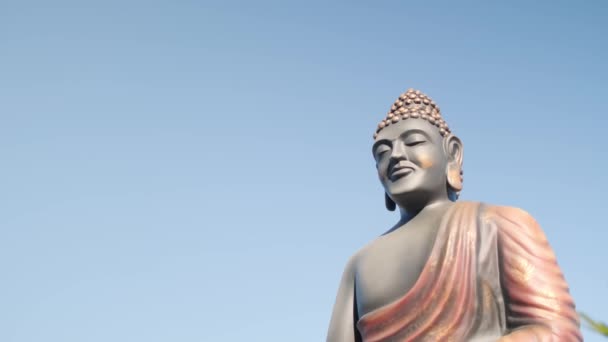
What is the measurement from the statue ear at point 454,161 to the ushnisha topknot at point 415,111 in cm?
9

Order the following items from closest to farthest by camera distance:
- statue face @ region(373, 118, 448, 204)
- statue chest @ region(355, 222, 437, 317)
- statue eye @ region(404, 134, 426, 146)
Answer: statue chest @ region(355, 222, 437, 317)
statue face @ region(373, 118, 448, 204)
statue eye @ region(404, 134, 426, 146)

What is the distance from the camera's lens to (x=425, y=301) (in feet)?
16.0

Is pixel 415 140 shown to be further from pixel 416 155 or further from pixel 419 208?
pixel 419 208

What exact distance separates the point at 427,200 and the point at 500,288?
104 centimetres

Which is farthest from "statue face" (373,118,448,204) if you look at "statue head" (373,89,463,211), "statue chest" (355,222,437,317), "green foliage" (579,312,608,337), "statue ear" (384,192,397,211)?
"green foliage" (579,312,608,337)

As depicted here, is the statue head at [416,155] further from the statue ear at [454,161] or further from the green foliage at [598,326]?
the green foliage at [598,326]

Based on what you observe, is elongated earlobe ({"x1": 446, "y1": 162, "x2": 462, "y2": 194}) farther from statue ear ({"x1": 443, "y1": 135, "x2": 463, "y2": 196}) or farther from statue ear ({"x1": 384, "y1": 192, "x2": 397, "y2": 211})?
statue ear ({"x1": 384, "y1": 192, "x2": 397, "y2": 211})

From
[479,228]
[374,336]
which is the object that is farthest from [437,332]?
[479,228]

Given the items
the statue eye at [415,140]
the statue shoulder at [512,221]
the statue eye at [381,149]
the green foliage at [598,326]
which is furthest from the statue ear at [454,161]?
the green foliage at [598,326]

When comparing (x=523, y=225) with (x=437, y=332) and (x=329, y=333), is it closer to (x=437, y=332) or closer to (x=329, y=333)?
(x=437, y=332)

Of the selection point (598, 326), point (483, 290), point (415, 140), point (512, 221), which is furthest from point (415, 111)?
point (598, 326)

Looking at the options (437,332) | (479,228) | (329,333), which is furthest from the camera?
(329,333)

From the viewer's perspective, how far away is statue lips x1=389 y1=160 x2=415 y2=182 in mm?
5695

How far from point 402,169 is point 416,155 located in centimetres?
16
